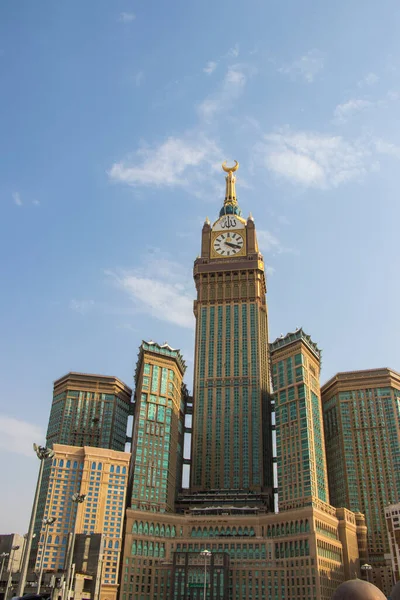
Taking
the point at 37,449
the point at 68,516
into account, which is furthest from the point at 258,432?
the point at 37,449

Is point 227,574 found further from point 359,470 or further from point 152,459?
point 359,470

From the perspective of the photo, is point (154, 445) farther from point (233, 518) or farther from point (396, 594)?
point (396, 594)

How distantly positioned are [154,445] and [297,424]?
47434 millimetres

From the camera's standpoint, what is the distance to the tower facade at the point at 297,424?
169500 millimetres

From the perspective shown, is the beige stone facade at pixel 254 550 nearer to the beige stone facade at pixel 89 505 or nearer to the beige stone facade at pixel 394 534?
the beige stone facade at pixel 89 505

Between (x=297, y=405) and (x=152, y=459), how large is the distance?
50.2 meters

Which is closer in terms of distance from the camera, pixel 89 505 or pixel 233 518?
pixel 89 505

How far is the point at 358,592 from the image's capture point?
24.2 m

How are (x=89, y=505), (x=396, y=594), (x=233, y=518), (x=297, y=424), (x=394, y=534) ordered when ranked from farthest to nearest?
(x=297, y=424)
(x=394, y=534)
(x=233, y=518)
(x=89, y=505)
(x=396, y=594)

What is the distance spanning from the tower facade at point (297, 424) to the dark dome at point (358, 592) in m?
147

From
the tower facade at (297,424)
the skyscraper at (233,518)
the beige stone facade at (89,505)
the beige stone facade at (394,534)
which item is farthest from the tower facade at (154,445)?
the beige stone facade at (394,534)

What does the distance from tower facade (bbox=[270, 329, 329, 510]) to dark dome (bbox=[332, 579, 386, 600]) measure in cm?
14708

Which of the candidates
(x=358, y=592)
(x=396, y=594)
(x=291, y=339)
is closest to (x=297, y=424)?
(x=291, y=339)

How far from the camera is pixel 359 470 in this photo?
7721 inches
